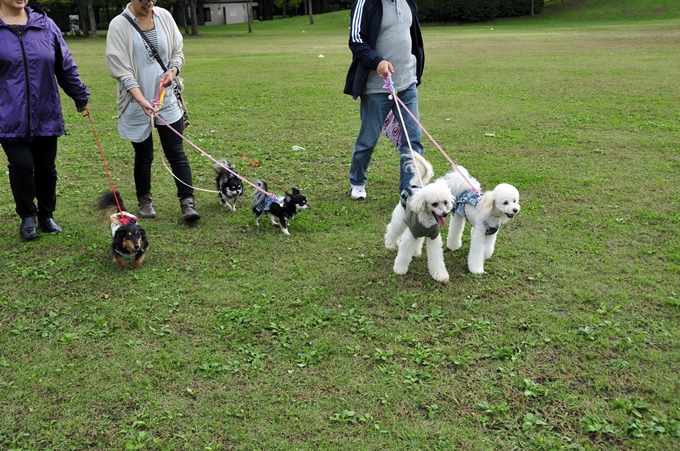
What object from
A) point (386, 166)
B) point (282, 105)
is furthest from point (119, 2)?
point (386, 166)

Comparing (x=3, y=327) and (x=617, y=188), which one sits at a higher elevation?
(x=617, y=188)

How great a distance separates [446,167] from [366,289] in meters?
3.45

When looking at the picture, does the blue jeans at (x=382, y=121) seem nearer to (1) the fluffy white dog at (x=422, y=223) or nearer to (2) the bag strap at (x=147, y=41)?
(1) the fluffy white dog at (x=422, y=223)

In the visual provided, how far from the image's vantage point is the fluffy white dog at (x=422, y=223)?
420 cm

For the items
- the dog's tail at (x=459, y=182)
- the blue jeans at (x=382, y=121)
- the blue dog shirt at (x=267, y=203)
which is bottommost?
the blue dog shirt at (x=267, y=203)

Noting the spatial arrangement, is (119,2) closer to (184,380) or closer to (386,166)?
(386,166)

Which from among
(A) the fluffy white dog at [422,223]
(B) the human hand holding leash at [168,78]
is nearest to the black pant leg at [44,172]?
(B) the human hand holding leash at [168,78]

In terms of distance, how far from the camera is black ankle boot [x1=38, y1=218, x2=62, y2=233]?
5.38m

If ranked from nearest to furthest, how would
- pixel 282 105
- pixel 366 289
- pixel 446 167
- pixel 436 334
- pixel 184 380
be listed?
pixel 184 380
pixel 436 334
pixel 366 289
pixel 446 167
pixel 282 105

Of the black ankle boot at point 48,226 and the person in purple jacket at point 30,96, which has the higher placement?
the person in purple jacket at point 30,96

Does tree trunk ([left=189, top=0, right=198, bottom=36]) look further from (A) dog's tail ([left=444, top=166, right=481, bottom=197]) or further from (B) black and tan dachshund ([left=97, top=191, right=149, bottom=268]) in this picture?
(A) dog's tail ([left=444, top=166, right=481, bottom=197])

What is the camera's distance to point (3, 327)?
3.85m

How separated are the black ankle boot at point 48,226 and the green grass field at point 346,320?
0.11 meters

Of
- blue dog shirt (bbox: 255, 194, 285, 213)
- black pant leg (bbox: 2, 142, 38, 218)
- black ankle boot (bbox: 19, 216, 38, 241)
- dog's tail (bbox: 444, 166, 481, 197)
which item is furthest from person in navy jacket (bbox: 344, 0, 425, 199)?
black ankle boot (bbox: 19, 216, 38, 241)
